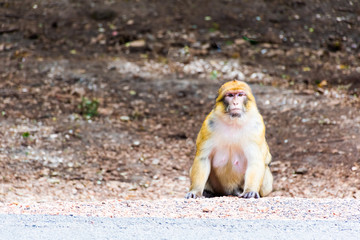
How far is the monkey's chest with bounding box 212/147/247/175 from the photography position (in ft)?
22.2

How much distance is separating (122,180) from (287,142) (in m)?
3.18

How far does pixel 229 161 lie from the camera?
6816mm

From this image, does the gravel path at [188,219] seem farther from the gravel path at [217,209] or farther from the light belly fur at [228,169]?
the light belly fur at [228,169]

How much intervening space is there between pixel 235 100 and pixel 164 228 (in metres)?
2.18

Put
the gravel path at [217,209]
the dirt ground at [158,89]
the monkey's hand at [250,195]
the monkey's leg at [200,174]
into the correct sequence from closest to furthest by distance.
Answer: the gravel path at [217,209], the monkey's hand at [250,195], the monkey's leg at [200,174], the dirt ground at [158,89]

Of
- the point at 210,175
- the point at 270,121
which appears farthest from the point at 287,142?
the point at 210,175

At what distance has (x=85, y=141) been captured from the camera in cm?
1104

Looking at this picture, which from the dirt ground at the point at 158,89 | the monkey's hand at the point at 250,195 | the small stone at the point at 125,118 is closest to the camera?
the monkey's hand at the point at 250,195

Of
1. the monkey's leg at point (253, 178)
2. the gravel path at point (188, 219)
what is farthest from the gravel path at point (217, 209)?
the monkey's leg at point (253, 178)

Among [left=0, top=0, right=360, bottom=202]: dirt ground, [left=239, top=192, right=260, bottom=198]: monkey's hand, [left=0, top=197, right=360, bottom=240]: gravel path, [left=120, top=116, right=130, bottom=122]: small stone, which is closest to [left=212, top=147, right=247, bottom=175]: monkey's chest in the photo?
[left=239, top=192, right=260, bottom=198]: monkey's hand

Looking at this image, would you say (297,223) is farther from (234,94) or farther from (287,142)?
(287,142)

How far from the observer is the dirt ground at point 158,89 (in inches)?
390

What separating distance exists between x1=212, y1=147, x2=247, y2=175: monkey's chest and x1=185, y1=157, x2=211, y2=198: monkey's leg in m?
0.12

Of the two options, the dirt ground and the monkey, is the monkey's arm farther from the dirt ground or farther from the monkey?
the dirt ground
